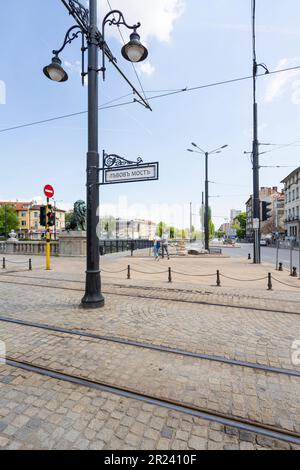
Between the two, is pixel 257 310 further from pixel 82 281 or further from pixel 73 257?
pixel 73 257

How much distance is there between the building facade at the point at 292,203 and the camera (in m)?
51.2

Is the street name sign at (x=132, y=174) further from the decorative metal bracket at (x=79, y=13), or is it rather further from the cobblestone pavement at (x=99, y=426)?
the cobblestone pavement at (x=99, y=426)

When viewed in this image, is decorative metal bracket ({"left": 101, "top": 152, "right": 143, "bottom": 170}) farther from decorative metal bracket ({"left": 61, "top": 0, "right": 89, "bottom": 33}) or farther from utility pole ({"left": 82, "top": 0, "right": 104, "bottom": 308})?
decorative metal bracket ({"left": 61, "top": 0, "right": 89, "bottom": 33})

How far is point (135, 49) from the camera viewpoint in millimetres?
4941

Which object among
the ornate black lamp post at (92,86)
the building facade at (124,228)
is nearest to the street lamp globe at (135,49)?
the ornate black lamp post at (92,86)

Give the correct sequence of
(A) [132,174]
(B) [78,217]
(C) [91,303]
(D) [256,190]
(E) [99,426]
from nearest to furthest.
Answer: (E) [99,426]
(A) [132,174]
(C) [91,303]
(D) [256,190]
(B) [78,217]

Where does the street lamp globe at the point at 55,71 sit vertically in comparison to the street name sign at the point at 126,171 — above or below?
above

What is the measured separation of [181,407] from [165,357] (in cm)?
101

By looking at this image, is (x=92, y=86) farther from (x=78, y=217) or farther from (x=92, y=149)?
(x=78, y=217)

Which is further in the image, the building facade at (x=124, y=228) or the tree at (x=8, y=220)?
the building facade at (x=124, y=228)

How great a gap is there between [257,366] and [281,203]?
78.2m

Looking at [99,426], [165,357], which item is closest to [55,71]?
[165,357]

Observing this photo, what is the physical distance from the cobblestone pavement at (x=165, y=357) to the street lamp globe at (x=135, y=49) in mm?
5611
